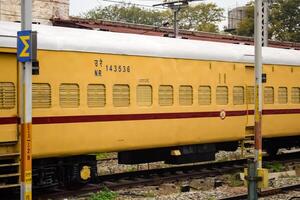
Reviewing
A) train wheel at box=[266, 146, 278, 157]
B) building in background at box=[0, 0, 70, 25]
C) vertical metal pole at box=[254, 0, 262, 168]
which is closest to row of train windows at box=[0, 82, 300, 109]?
vertical metal pole at box=[254, 0, 262, 168]

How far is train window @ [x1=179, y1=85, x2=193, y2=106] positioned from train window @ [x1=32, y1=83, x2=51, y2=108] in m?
3.77

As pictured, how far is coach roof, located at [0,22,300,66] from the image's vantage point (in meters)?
11.2

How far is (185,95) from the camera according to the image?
45.8 ft

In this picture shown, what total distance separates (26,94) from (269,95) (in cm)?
990

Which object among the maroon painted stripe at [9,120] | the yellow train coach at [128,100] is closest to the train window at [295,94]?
the yellow train coach at [128,100]

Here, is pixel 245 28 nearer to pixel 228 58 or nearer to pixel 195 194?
pixel 228 58

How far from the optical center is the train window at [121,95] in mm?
12430

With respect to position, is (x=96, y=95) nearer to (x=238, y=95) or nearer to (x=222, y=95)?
(x=222, y=95)

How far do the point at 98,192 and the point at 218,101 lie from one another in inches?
180

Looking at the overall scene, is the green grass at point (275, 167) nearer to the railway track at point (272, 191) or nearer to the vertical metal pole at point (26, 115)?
the railway track at point (272, 191)

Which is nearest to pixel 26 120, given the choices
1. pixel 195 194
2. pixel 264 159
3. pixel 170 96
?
pixel 195 194

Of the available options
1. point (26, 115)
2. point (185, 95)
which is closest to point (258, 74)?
point (185, 95)

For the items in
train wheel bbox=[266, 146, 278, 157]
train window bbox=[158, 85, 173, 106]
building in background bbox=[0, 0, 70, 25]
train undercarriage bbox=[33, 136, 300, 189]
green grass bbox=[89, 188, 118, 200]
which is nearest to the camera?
green grass bbox=[89, 188, 118, 200]

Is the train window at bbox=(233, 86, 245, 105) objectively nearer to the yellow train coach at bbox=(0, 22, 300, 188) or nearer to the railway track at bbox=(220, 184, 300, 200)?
the yellow train coach at bbox=(0, 22, 300, 188)
